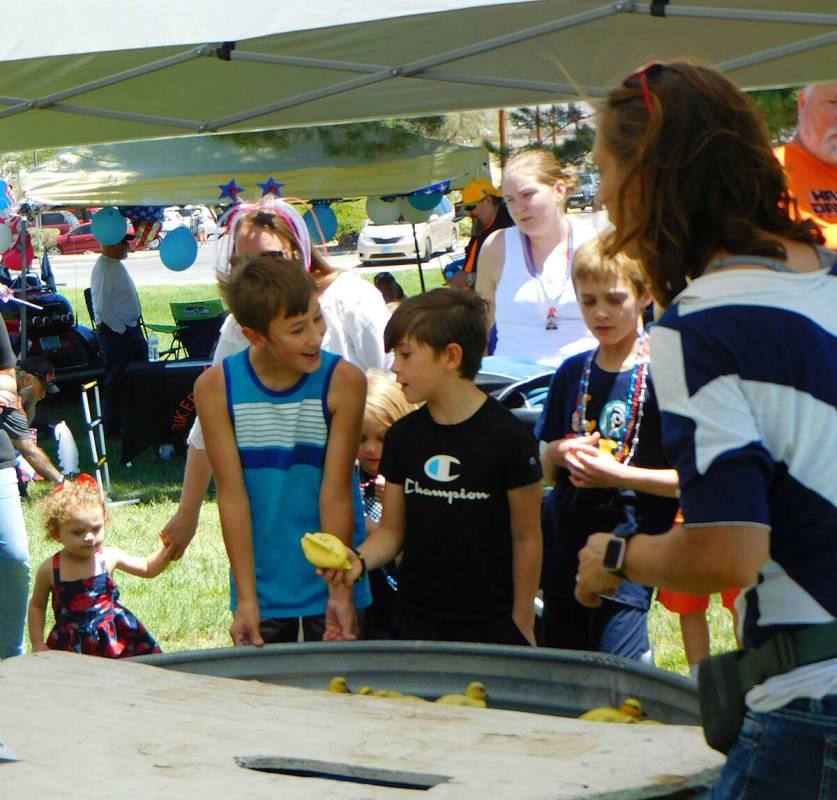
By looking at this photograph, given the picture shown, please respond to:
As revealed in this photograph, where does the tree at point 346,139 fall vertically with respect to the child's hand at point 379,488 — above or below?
above

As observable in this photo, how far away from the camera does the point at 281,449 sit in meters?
3.09

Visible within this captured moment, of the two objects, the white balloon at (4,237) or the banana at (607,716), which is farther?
the white balloon at (4,237)

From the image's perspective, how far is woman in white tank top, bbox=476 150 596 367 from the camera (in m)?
4.30

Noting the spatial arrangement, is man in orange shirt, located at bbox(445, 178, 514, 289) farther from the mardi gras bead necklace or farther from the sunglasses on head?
the sunglasses on head

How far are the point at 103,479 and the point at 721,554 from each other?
7624 millimetres

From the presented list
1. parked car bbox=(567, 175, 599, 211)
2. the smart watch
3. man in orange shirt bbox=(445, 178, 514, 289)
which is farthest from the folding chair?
the smart watch

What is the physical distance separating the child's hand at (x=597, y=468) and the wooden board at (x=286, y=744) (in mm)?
1062

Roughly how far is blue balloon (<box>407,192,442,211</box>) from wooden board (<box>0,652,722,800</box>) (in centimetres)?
1131

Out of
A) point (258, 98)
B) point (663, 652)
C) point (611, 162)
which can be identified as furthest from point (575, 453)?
point (258, 98)

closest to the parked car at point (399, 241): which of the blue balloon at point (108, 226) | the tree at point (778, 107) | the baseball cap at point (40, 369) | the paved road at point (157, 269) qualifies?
the paved road at point (157, 269)

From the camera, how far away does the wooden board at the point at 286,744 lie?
1.62 m

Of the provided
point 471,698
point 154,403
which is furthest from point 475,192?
point 471,698

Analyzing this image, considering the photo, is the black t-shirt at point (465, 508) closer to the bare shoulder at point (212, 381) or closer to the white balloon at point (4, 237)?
the bare shoulder at point (212, 381)

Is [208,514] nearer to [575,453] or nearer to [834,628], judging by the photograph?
[575,453]
